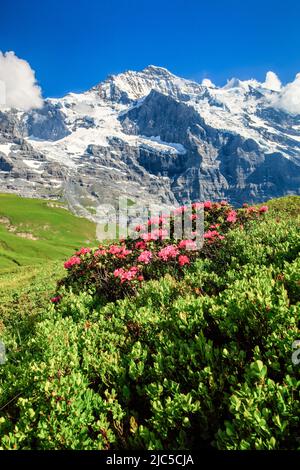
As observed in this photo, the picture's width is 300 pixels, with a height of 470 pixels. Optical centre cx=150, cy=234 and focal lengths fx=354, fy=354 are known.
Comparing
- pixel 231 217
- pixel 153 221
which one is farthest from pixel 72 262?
pixel 231 217

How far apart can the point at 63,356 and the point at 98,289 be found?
614 centimetres

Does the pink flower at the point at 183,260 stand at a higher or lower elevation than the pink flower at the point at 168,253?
lower

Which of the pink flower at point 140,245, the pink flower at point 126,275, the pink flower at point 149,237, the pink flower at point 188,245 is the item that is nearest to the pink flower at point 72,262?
the pink flower at point 140,245

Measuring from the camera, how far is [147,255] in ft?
42.3

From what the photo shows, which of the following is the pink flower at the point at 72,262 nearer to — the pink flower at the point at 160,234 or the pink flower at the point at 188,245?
the pink flower at the point at 160,234

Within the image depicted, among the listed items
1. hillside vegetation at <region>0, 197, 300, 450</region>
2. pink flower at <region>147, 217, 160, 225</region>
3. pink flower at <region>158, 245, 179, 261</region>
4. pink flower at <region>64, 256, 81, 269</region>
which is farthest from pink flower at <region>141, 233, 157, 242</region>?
hillside vegetation at <region>0, 197, 300, 450</region>

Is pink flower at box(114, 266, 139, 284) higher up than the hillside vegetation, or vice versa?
pink flower at box(114, 266, 139, 284)

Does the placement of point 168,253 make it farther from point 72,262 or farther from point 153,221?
point 153,221

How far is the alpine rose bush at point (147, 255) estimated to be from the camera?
12.1 m

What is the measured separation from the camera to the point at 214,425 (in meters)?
4.77

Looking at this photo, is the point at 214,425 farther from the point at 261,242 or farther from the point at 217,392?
the point at 261,242

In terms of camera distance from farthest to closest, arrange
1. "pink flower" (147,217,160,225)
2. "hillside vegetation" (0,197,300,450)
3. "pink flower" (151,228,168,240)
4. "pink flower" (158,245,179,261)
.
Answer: "pink flower" (147,217,160,225) → "pink flower" (151,228,168,240) → "pink flower" (158,245,179,261) → "hillside vegetation" (0,197,300,450)

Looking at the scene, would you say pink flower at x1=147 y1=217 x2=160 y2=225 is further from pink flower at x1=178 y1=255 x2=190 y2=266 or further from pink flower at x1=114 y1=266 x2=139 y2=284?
pink flower at x1=114 y1=266 x2=139 y2=284

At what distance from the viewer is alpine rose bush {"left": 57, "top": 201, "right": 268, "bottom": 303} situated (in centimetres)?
1206
